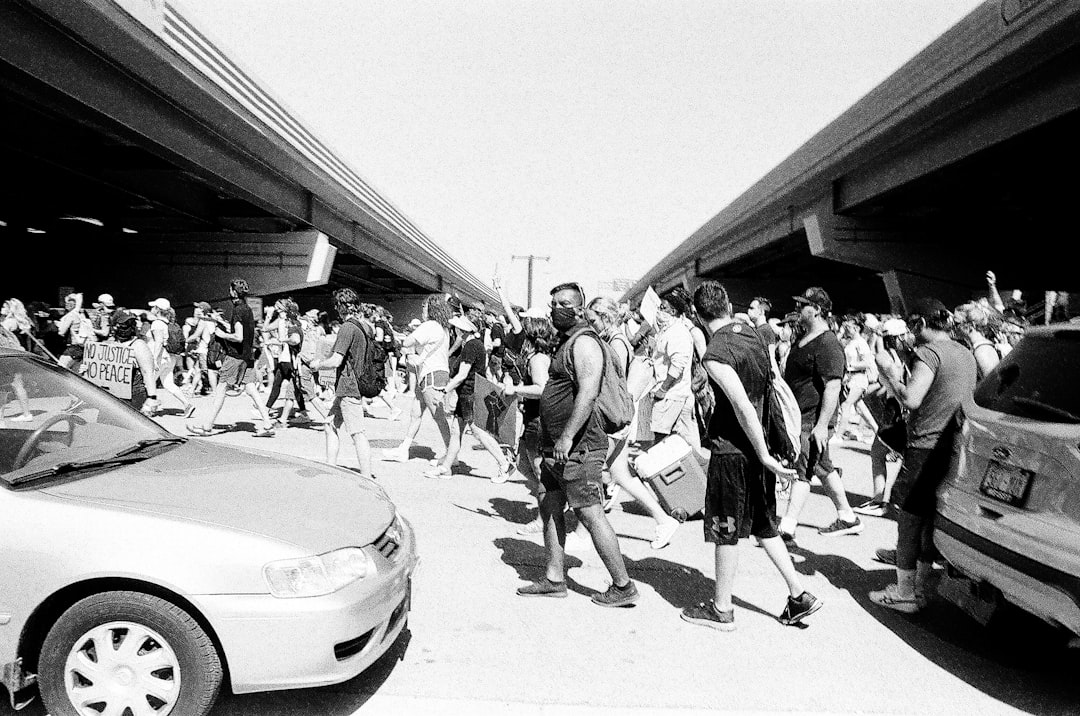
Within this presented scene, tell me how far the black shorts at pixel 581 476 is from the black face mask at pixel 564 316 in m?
0.77

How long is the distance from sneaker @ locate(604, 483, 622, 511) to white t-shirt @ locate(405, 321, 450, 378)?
2481mm

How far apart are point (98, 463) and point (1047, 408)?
13.9ft

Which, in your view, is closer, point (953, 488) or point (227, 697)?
point (227, 697)

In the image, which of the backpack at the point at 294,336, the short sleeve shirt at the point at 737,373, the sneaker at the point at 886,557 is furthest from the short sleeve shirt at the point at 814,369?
the backpack at the point at 294,336

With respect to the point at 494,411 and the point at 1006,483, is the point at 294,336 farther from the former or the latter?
the point at 1006,483

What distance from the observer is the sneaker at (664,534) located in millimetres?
5586

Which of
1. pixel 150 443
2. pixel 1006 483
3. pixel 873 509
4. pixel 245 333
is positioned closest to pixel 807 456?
pixel 873 509

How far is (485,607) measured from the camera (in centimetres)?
433

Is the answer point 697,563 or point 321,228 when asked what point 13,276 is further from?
point 697,563

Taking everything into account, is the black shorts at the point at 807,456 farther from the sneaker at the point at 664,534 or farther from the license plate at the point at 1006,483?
the license plate at the point at 1006,483

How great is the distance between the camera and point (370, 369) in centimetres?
709

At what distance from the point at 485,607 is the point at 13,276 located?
33.7 metres

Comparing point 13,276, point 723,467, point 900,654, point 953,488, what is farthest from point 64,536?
point 13,276

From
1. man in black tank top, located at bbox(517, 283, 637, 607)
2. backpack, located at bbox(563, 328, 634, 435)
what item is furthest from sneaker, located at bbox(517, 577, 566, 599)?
backpack, located at bbox(563, 328, 634, 435)
